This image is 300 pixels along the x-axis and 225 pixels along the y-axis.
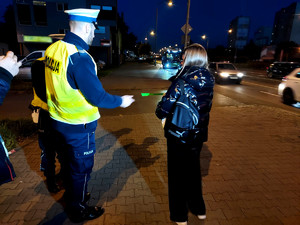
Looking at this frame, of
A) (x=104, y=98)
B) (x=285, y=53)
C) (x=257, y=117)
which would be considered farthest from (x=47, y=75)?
(x=285, y=53)

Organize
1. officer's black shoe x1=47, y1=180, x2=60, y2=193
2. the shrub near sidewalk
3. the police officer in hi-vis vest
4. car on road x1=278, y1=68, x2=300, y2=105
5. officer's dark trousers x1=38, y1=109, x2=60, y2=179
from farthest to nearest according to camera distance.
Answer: car on road x1=278, y1=68, x2=300, y2=105
the shrub near sidewalk
officer's black shoe x1=47, y1=180, x2=60, y2=193
officer's dark trousers x1=38, y1=109, x2=60, y2=179
the police officer in hi-vis vest

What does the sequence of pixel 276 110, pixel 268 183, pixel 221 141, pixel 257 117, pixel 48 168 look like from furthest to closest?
pixel 276 110 → pixel 257 117 → pixel 221 141 → pixel 268 183 → pixel 48 168

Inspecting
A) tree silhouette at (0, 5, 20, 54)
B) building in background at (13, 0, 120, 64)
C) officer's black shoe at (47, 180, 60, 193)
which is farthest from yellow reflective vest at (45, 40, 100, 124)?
tree silhouette at (0, 5, 20, 54)

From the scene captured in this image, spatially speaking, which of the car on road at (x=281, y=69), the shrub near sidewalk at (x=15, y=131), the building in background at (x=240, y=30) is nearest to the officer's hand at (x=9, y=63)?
the shrub near sidewalk at (x=15, y=131)

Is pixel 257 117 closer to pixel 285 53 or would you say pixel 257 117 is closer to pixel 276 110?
pixel 276 110

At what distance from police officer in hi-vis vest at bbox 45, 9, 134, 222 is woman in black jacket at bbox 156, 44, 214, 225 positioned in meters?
0.56

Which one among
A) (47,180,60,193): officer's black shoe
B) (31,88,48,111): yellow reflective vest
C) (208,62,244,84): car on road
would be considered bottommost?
(47,180,60,193): officer's black shoe

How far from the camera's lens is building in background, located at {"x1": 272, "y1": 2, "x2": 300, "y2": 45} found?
7288cm

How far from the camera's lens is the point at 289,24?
76.8 m

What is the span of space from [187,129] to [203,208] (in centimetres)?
112

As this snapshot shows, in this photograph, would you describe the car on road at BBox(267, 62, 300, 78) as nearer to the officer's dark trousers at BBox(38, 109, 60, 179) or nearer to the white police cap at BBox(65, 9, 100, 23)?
the white police cap at BBox(65, 9, 100, 23)

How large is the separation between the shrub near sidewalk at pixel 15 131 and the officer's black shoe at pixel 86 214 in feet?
9.08

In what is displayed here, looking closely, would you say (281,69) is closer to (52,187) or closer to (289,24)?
(52,187)

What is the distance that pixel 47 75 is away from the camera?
228 centimetres
